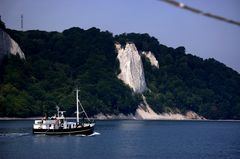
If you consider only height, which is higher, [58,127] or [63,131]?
[58,127]

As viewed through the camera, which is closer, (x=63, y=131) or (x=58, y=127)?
(x=58, y=127)

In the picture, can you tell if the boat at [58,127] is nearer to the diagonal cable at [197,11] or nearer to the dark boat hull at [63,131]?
the dark boat hull at [63,131]

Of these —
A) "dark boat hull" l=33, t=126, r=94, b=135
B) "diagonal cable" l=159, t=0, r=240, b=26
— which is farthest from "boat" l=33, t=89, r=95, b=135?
"diagonal cable" l=159, t=0, r=240, b=26

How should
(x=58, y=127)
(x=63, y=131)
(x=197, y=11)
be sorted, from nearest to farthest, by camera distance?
(x=197, y=11) → (x=58, y=127) → (x=63, y=131)

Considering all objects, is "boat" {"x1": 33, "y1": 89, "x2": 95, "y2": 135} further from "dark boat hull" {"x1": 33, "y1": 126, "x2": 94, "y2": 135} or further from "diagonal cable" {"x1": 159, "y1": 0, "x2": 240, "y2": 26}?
"diagonal cable" {"x1": 159, "y1": 0, "x2": 240, "y2": 26}

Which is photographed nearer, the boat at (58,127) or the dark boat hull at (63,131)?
the boat at (58,127)

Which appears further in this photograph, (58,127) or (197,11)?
(58,127)

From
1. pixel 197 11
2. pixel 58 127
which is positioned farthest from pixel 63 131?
pixel 197 11

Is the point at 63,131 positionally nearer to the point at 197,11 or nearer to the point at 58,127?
the point at 58,127

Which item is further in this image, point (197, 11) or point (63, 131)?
point (63, 131)

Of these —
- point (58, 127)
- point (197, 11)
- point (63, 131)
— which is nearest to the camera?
point (197, 11)

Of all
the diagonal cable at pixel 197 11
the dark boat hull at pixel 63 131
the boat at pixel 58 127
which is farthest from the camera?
the dark boat hull at pixel 63 131

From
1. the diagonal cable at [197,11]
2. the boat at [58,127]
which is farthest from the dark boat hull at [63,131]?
the diagonal cable at [197,11]

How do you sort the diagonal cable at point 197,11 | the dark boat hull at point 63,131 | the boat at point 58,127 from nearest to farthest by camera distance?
1. the diagonal cable at point 197,11
2. the boat at point 58,127
3. the dark boat hull at point 63,131
